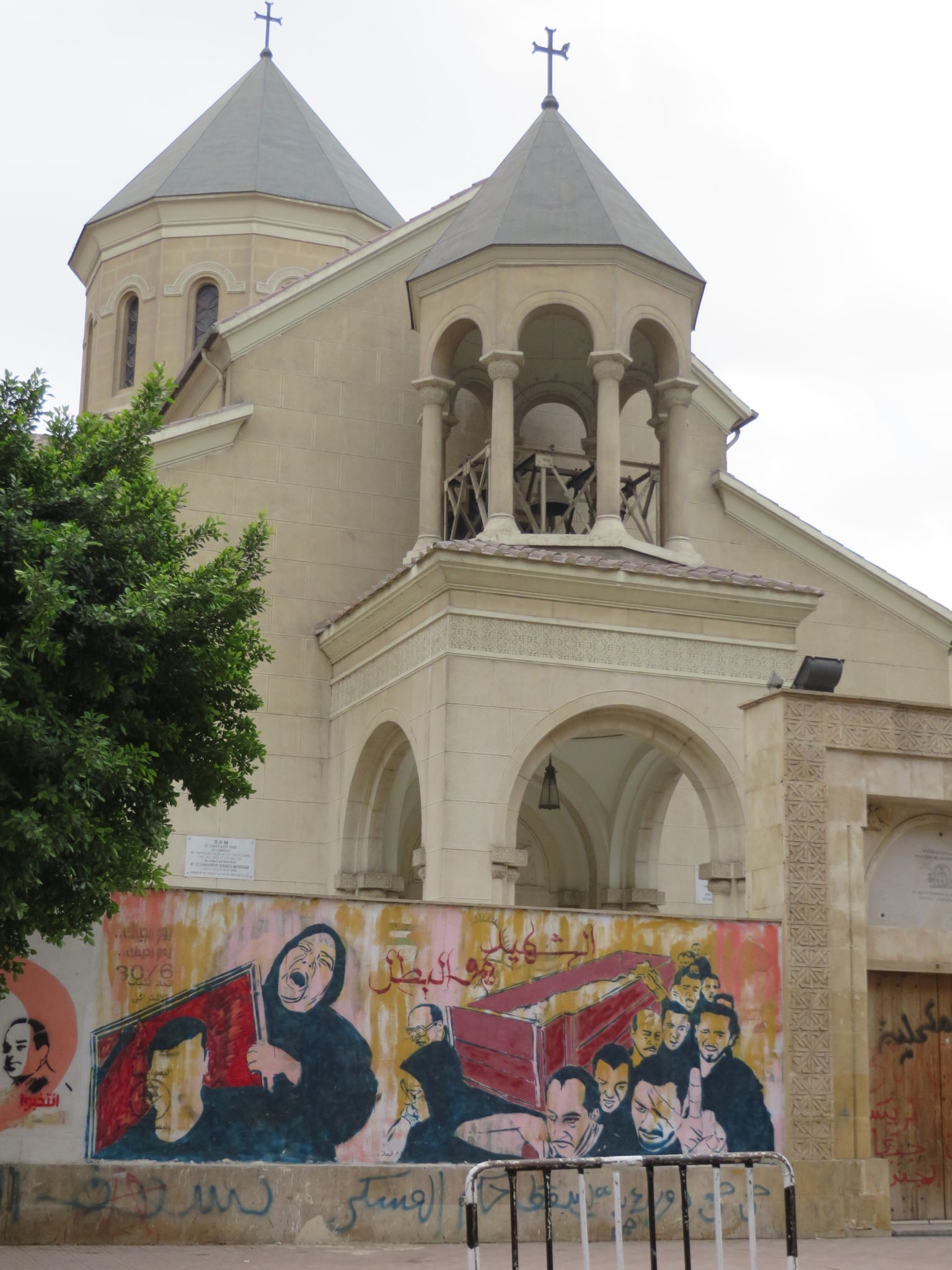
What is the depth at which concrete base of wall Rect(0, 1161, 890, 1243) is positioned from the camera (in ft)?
39.7

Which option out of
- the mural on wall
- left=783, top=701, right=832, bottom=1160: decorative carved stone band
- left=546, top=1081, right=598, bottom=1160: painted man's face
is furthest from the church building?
the mural on wall

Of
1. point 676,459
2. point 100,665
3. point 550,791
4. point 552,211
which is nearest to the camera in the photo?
point 100,665

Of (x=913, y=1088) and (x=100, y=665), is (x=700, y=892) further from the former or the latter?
(x=100, y=665)

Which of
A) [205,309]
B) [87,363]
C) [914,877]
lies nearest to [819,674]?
[914,877]

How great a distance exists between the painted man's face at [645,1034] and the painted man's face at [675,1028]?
6 centimetres

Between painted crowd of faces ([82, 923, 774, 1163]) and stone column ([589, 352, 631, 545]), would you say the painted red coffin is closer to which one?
painted crowd of faces ([82, 923, 774, 1163])

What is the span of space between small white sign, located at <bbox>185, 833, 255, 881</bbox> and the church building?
0.07 meters

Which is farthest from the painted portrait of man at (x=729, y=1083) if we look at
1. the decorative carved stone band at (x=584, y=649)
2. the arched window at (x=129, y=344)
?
the arched window at (x=129, y=344)

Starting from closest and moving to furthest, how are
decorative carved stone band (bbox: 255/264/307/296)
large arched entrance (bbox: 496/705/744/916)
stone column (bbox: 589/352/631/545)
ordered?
stone column (bbox: 589/352/631/545) < large arched entrance (bbox: 496/705/744/916) < decorative carved stone band (bbox: 255/264/307/296)

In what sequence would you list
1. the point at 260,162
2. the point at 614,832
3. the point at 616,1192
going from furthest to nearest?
the point at 260,162 → the point at 614,832 → the point at 616,1192

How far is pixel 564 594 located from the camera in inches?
727

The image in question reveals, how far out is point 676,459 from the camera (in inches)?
835

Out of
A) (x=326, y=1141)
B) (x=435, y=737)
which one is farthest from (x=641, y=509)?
(x=326, y=1141)

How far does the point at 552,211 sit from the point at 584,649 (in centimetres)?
609
